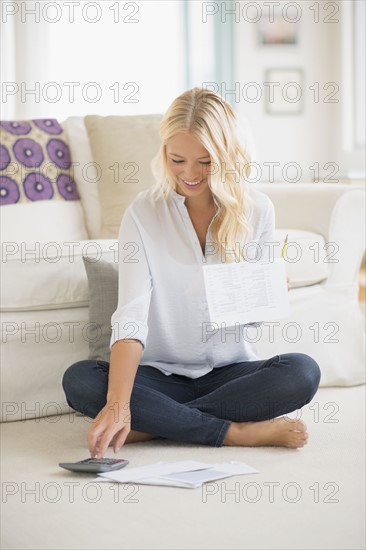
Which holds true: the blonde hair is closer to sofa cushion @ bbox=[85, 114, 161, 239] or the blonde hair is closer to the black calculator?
the black calculator

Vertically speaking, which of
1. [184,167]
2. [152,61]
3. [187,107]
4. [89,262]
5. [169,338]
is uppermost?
[152,61]

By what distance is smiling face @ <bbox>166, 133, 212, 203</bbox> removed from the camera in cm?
205

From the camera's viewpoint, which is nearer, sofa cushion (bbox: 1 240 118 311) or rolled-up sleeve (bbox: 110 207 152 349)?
rolled-up sleeve (bbox: 110 207 152 349)

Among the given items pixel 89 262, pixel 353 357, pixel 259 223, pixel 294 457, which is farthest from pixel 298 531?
pixel 353 357

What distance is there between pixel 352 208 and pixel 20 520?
4.92 ft

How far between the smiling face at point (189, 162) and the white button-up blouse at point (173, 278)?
0.12m

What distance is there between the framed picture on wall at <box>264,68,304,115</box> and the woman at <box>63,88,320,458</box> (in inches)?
129

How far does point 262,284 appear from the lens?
2.16m

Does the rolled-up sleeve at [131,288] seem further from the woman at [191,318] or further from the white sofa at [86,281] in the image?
the white sofa at [86,281]

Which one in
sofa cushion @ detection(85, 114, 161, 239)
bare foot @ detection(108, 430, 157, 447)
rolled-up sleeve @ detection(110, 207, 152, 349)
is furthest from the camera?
sofa cushion @ detection(85, 114, 161, 239)

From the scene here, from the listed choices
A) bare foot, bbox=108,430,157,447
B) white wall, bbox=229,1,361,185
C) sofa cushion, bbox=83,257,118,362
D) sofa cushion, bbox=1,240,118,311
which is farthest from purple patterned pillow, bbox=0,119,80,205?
white wall, bbox=229,1,361,185

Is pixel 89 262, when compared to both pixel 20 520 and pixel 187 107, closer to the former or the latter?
pixel 187 107

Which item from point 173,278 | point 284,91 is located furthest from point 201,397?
point 284,91

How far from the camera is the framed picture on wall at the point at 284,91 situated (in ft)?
17.7
